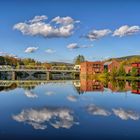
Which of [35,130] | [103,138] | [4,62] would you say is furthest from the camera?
[4,62]

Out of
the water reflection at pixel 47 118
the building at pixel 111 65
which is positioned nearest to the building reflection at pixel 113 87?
the water reflection at pixel 47 118

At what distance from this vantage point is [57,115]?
725 inches

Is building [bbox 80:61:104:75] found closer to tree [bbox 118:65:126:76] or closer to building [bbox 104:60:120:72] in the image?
building [bbox 104:60:120:72]

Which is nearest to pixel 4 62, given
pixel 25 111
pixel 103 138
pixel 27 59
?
pixel 27 59

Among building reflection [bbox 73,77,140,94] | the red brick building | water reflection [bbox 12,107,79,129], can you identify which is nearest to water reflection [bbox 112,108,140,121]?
water reflection [bbox 12,107,79,129]

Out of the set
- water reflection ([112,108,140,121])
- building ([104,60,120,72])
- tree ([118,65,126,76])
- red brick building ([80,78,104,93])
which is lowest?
water reflection ([112,108,140,121])

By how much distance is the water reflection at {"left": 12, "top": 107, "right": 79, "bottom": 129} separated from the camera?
1536cm

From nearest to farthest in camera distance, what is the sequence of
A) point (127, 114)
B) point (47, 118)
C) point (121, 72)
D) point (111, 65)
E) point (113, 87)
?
point (47, 118) < point (127, 114) < point (113, 87) < point (121, 72) < point (111, 65)

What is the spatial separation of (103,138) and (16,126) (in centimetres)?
398

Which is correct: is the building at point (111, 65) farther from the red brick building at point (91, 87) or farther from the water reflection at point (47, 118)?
the water reflection at point (47, 118)

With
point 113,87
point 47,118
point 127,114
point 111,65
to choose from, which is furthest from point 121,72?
point 47,118

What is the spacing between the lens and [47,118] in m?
17.4

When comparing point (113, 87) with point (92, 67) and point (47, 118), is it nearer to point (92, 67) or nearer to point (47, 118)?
point (47, 118)

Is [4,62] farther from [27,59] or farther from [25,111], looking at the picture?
[25,111]
